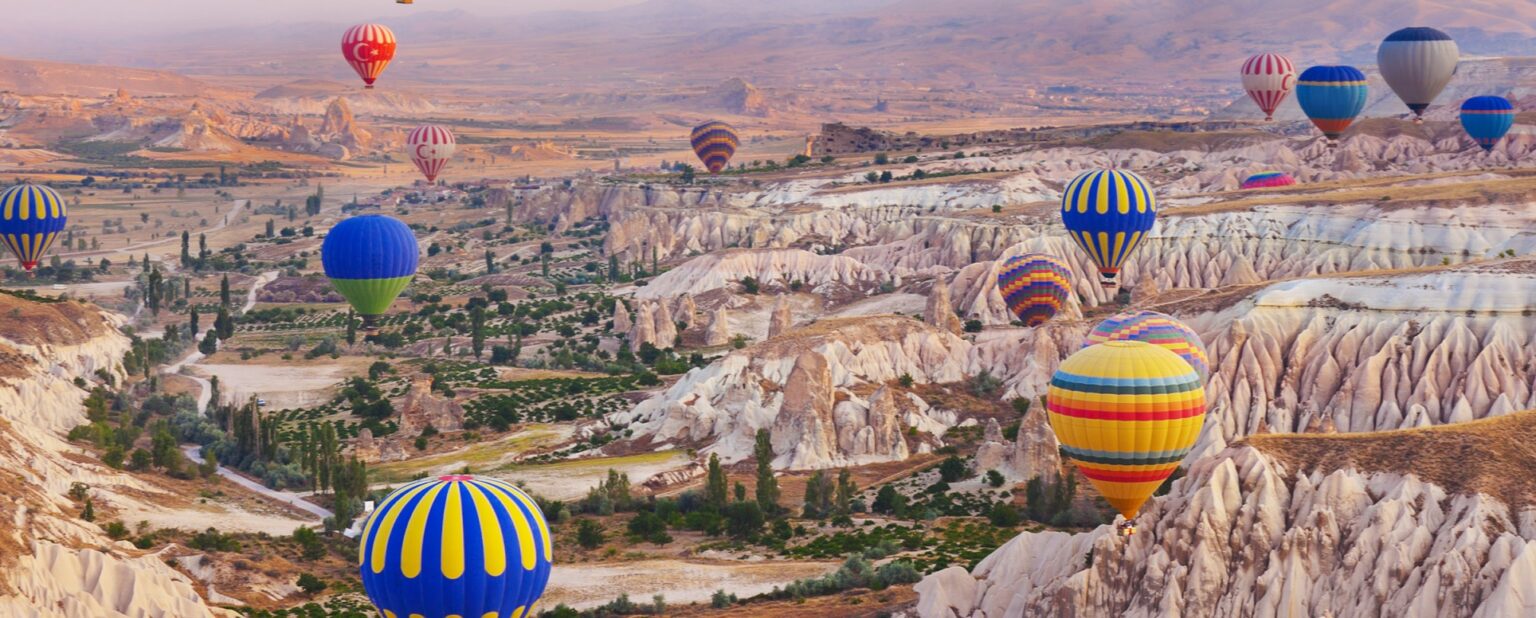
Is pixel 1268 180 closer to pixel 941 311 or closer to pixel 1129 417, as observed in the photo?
pixel 941 311

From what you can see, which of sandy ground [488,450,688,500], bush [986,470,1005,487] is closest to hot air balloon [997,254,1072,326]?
sandy ground [488,450,688,500]

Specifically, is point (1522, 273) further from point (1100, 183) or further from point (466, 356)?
point (466, 356)

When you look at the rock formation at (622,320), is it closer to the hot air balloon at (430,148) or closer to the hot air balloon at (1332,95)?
the hot air balloon at (430,148)

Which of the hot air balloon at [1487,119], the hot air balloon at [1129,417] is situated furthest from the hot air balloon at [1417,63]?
the hot air balloon at [1129,417]

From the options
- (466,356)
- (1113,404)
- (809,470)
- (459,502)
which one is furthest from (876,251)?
(459,502)

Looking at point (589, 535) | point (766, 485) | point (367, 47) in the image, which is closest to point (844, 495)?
point (766, 485)

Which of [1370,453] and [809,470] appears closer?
Result: [1370,453]

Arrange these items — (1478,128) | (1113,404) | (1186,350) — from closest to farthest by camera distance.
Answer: (1113,404) < (1186,350) < (1478,128)

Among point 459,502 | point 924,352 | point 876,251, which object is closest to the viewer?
point 459,502
